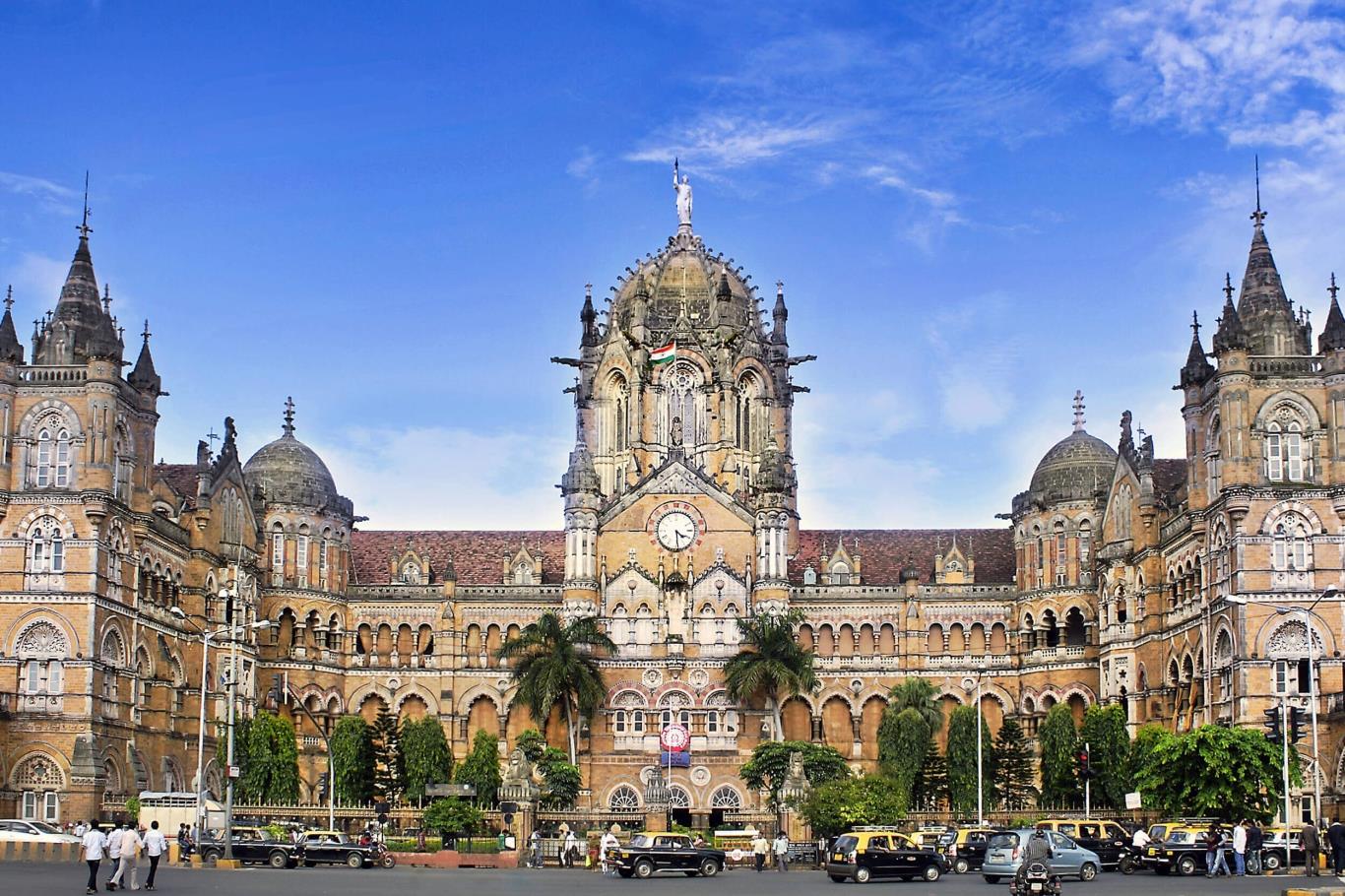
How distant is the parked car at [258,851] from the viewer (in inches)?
2763

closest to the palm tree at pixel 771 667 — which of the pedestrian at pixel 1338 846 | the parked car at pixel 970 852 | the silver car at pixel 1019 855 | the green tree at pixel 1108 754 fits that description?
the green tree at pixel 1108 754

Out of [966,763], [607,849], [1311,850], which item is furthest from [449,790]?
[1311,850]

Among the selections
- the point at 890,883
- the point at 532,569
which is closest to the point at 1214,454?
the point at 890,883

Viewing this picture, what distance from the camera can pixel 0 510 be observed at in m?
86.6

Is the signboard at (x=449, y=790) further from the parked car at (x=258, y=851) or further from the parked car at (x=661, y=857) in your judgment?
the parked car at (x=661, y=857)

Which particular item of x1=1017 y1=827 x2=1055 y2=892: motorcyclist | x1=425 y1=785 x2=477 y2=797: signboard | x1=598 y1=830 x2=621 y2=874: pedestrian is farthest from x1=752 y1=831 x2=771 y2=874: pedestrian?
x1=1017 y1=827 x2=1055 y2=892: motorcyclist

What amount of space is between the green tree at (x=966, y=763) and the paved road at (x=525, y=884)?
101ft

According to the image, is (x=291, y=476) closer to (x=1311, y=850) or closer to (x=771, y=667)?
(x=771, y=667)

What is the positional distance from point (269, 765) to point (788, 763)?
26.4m

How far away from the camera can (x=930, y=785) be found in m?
97.0

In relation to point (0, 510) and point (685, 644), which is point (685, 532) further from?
point (0, 510)

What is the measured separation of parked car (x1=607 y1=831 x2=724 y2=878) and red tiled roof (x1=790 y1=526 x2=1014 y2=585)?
4715 centimetres

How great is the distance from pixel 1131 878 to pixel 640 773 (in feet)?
150

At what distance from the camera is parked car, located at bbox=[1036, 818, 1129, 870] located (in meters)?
68.9
